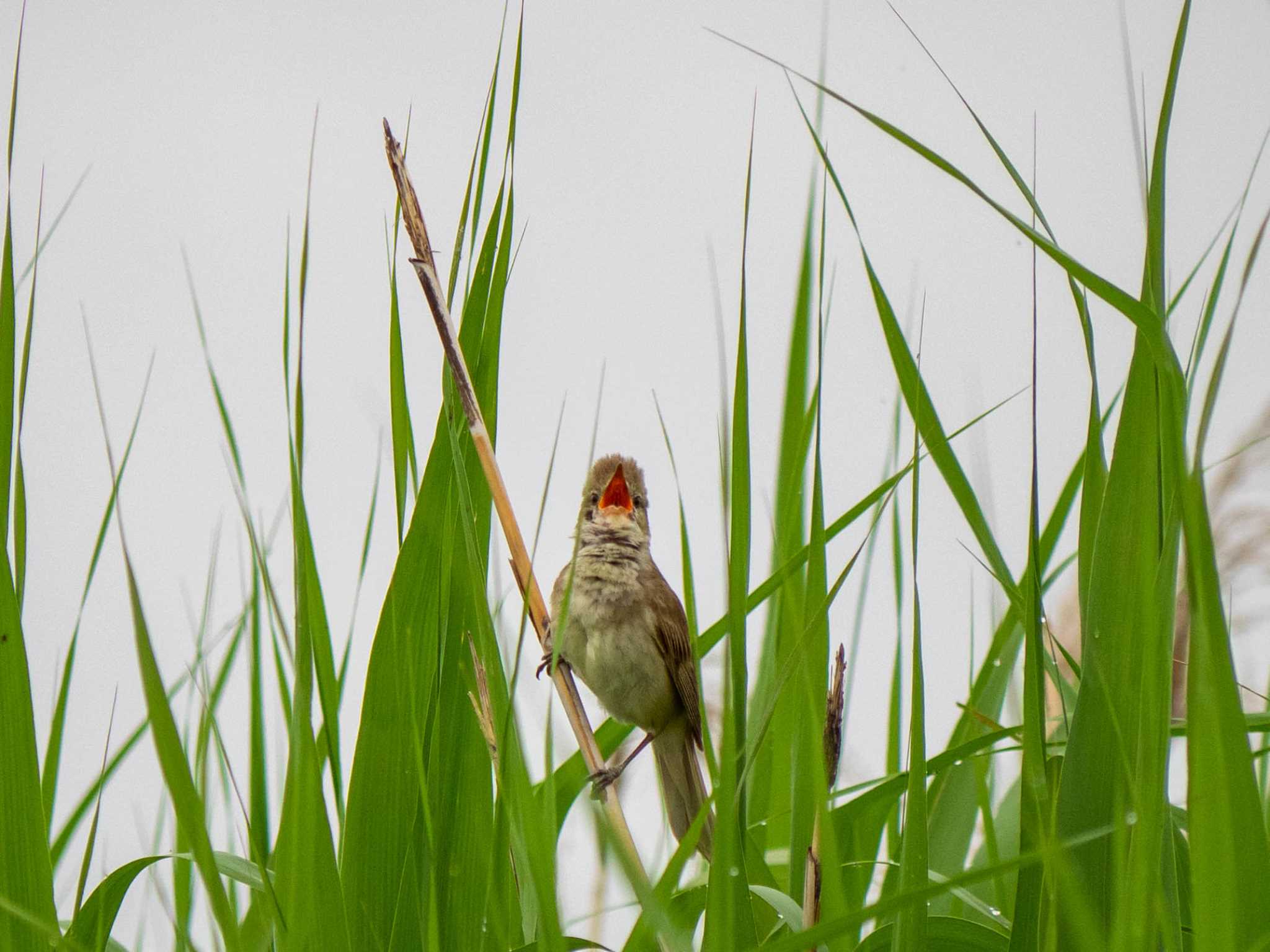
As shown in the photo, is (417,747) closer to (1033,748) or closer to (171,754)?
(171,754)

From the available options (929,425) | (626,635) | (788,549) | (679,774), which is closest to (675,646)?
(626,635)

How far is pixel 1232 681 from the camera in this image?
39.5 inches

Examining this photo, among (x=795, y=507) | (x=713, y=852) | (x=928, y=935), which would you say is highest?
(x=795, y=507)

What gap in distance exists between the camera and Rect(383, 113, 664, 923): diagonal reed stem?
4.69 ft

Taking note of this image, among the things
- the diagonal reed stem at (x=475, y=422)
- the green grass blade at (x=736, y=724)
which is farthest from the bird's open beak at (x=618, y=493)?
the green grass blade at (x=736, y=724)

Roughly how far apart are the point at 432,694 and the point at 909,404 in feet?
2.03

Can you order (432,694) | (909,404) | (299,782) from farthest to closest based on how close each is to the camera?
(432,694), (909,404), (299,782)

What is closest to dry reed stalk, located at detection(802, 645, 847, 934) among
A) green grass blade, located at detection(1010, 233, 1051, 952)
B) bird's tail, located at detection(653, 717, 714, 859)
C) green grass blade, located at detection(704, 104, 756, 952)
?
Result: green grass blade, located at detection(704, 104, 756, 952)

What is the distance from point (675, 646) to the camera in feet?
10.4

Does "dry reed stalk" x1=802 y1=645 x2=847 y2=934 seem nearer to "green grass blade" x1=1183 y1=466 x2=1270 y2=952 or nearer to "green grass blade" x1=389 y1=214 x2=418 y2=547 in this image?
"green grass blade" x1=1183 y1=466 x2=1270 y2=952

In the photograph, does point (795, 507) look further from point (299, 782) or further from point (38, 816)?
point (38, 816)

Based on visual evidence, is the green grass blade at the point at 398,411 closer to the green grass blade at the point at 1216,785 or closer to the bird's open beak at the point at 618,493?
the green grass blade at the point at 1216,785

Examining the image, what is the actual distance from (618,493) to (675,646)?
41 cm

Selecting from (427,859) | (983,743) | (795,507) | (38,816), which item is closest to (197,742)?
Answer: (38,816)
